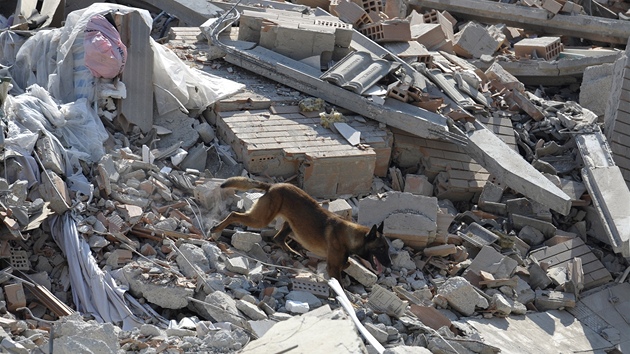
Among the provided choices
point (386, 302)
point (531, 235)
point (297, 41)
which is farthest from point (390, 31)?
point (386, 302)

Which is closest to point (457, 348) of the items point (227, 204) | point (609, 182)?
point (227, 204)

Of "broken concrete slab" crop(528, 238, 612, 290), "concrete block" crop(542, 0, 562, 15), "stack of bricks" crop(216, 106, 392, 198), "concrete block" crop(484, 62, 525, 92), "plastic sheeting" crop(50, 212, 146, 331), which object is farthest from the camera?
"concrete block" crop(542, 0, 562, 15)

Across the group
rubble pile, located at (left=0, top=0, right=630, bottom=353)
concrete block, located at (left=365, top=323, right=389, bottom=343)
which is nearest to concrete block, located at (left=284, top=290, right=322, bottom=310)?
rubble pile, located at (left=0, top=0, right=630, bottom=353)

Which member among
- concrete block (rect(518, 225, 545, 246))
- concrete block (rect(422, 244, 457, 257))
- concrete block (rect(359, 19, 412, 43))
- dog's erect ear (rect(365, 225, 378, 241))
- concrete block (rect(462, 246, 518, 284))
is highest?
concrete block (rect(359, 19, 412, 43))

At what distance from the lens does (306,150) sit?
1186 cm

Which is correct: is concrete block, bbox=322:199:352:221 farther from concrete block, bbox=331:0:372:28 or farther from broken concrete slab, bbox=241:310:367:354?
concrete block, bbox=331:0:372:28

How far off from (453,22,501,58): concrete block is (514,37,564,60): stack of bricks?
358mm

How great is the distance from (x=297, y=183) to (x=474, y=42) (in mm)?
5261

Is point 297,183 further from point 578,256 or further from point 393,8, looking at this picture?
point 393,8

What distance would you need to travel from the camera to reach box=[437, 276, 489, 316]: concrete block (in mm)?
10508

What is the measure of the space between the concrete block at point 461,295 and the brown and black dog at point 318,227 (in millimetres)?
753

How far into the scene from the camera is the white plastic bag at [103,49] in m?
11.6

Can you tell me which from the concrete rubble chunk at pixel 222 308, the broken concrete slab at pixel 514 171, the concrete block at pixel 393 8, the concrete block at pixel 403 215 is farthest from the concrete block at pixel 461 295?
the concrete block at pixel 393 8

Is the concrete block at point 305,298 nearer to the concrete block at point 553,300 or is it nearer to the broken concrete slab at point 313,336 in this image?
the broken concrete slab at point 313,336
